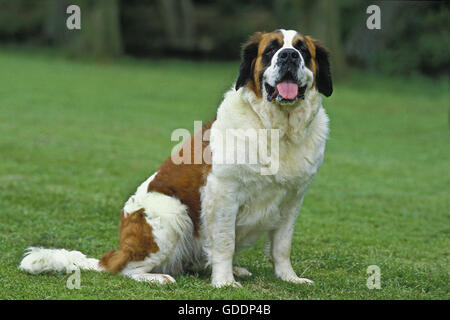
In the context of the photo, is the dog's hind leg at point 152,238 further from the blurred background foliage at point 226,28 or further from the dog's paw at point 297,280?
the blurred background foliage at point 226,28

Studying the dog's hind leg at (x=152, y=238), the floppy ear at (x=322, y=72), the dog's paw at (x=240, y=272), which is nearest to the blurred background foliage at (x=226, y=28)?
the floppy ear at (x=322, y=72)

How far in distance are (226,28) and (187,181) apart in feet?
85.0

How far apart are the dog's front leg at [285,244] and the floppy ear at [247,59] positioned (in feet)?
3.50

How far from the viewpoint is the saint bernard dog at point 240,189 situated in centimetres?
513

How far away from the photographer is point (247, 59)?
5.38 metres

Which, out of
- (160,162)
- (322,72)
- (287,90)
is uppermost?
(322,72)

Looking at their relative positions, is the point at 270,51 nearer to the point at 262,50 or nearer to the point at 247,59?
the point at 262,50

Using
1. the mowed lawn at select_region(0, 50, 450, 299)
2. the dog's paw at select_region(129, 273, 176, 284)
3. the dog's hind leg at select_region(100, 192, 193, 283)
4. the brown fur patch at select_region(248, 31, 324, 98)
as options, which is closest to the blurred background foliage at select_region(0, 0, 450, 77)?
the mowed lawn at select_region(0, 50, 450, 299)

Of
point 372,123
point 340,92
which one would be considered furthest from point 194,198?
point 340,92

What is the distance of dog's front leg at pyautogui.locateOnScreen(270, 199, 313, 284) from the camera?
5.43m

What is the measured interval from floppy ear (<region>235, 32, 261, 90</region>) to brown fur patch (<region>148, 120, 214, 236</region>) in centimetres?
A: 43

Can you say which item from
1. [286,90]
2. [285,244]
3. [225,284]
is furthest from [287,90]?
[225,284]
